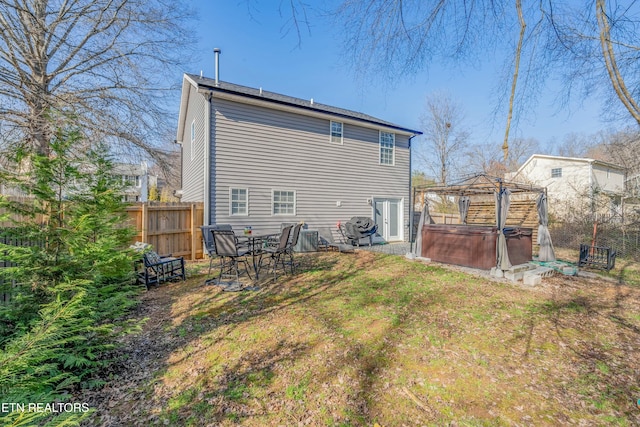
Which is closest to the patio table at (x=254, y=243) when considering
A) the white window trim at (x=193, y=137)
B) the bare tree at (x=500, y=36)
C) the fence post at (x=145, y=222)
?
the fence post at (x=145, y=222)

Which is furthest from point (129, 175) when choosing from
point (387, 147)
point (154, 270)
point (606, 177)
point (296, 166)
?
point (606, 177)

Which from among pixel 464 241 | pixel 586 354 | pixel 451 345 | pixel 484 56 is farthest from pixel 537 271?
pixel 484 56

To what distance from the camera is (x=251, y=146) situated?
32.7 feet

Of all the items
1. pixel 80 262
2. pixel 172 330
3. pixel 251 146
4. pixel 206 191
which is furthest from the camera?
pixel 251 146

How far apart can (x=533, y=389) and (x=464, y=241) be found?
559cm

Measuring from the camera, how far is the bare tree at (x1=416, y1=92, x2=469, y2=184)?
22.9 metres

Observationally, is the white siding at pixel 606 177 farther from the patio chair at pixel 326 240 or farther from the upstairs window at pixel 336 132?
the patio chair at pixel 326 240

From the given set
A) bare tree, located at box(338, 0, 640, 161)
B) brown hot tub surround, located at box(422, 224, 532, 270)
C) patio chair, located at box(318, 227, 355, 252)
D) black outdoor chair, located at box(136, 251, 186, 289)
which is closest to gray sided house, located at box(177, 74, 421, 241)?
patio chair, located at box(318, 227, 355, 252)

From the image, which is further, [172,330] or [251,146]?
[251,146]

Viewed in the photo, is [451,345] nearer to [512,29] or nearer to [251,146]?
[512,29]

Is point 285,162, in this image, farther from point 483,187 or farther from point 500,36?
point 500,36

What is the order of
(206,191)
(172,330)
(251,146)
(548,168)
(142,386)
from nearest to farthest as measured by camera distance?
1. (142,386)
2. (172,330)
3. (206,191)
4. (251,146)
5. (548,168)

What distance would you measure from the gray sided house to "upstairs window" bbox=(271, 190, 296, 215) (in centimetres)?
4

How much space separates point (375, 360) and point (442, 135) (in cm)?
2391
